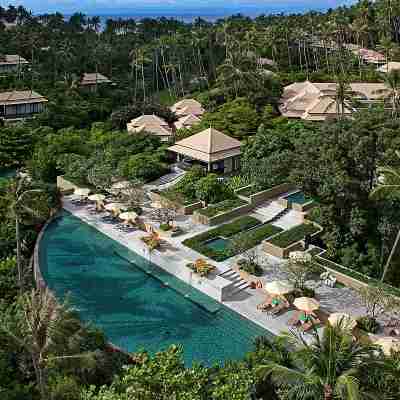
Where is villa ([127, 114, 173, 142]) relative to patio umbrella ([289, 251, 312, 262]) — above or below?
above

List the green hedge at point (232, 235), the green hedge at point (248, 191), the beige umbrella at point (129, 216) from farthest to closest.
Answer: the green hedge at point (248, 191), the beige umbrella at point (129, 216), the green hedge at point (232, 235)

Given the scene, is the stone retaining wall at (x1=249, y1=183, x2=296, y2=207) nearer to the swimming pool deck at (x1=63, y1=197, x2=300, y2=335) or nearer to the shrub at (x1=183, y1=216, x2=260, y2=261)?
the shrub at (x1=183, y1=216, x2=260, y2=261)

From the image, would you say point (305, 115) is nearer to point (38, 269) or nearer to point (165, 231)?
point (165, 231)

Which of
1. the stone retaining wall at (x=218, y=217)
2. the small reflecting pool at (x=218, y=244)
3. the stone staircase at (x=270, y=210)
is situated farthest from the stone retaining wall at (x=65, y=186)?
the stone staircase at (x=270, y=210)

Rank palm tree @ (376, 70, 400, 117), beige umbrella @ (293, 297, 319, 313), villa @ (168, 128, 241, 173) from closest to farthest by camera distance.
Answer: beige umbrella @ (293, 297, 319, 313), villa @ (168, 128, 241, 173), palm tree @ (376, 70, 400, 117)

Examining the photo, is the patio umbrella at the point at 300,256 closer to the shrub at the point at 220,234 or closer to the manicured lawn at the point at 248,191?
the shrub at the point at 220,234

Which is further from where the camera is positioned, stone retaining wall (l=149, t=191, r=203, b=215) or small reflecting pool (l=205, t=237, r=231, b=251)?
stone retaining wall (l=149, t=191, r=203, b=215)

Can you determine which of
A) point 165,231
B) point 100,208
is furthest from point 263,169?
point 100,208

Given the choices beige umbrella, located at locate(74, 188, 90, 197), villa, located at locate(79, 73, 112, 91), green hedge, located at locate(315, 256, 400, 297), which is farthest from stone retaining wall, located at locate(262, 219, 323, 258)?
villa, located at locate(79, 73, 112, 91)
